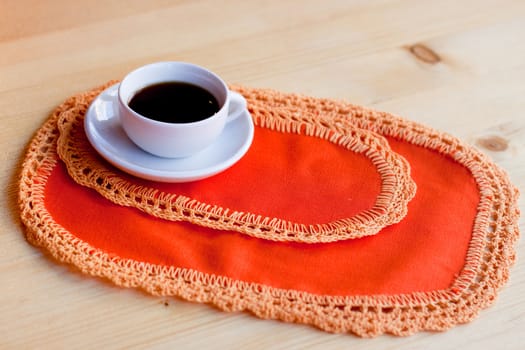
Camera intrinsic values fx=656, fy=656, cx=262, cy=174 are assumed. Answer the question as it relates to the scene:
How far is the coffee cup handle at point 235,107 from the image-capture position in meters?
0.91

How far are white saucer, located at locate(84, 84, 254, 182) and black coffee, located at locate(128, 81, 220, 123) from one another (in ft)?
0.16

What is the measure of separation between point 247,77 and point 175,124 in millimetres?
301

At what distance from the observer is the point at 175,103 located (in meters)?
0.88

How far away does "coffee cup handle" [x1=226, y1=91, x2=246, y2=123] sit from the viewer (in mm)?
905

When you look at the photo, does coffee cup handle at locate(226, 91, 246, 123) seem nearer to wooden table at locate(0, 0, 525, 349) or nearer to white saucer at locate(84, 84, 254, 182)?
white saucer at locate(84, 84, 254, 182)

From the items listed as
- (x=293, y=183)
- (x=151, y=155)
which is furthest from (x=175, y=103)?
(x=293, y=183)

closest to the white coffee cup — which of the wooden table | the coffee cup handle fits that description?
the coffee cup handle

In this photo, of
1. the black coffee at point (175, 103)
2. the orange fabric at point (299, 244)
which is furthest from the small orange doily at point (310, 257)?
the black coffee at point (175, 103)

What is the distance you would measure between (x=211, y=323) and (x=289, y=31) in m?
0.64

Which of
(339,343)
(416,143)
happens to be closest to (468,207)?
(416,143)

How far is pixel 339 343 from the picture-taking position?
2.36ft

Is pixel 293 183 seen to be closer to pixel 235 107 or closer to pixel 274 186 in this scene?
pixel 274 186

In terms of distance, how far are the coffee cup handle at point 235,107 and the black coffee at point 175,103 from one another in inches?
1.3

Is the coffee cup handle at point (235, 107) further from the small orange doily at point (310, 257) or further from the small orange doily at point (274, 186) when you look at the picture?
the small orange doily at point (310, 257)
